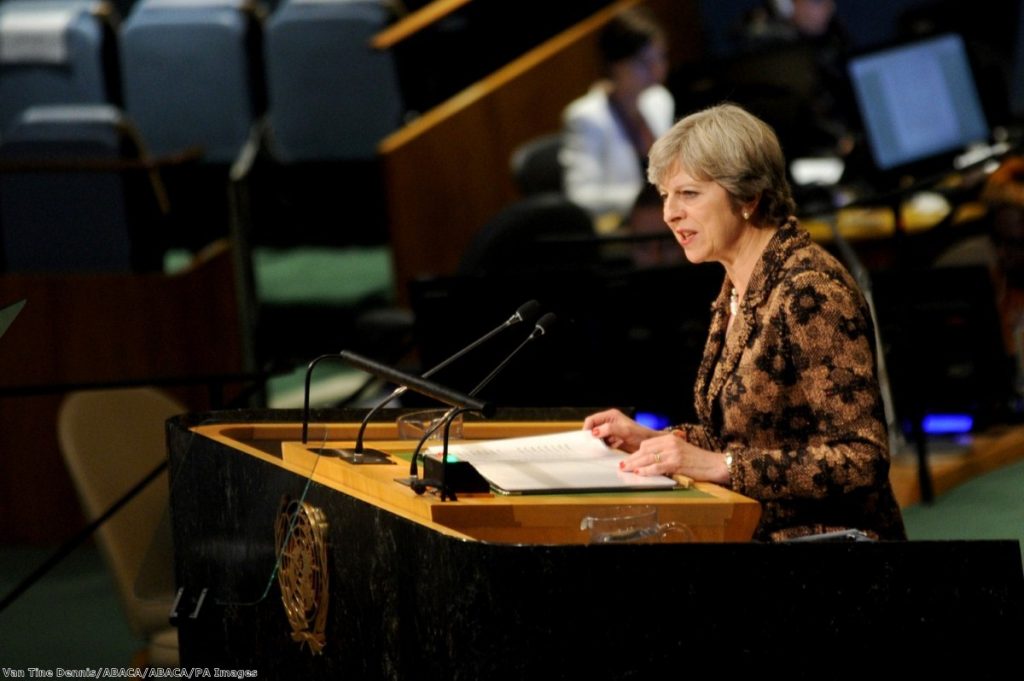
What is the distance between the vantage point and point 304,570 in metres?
2.38

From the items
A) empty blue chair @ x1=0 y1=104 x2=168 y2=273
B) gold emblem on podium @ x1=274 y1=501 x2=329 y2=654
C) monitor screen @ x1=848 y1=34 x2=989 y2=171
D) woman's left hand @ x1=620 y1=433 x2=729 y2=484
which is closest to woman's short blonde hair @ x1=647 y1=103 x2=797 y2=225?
woman's left hand @ x1=620 y1=433 x2=729 y2=484

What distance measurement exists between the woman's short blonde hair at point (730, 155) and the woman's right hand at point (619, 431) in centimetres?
36

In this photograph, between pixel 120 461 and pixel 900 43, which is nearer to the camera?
pixel 120 461

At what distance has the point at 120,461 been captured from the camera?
13.2ft

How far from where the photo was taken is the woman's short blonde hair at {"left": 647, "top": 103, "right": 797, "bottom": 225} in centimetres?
249

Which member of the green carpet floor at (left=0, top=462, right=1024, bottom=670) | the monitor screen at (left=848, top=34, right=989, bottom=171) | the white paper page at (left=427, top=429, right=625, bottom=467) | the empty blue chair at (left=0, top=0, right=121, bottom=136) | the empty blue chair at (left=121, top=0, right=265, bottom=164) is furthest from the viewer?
the empty blue chair at (left=0, top=0, right=121, bottom=136)

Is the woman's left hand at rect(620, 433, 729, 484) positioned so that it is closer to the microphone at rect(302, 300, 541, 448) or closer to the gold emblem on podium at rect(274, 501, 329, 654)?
the microphone at rect(302, 300, 541, 448)

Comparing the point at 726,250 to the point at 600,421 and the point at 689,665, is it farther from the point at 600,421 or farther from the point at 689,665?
the point at 689,665

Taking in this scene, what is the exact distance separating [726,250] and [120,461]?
77.0 inches

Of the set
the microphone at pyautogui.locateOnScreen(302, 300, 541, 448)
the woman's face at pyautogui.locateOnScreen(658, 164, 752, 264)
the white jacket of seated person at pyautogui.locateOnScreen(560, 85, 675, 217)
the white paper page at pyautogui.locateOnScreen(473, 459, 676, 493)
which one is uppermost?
the woman's face at pyautogui.locateOnScreen(658, 164, 752, 264)

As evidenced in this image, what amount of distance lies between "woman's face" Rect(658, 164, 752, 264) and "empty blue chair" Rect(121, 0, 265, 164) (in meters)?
5.70

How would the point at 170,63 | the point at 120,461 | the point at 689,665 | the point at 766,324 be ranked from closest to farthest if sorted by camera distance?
the point at 689,665 → the point at 766,324 → the point at 120,461 → the point at 170,63

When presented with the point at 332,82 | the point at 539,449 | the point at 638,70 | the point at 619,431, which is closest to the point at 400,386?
the point at 539,449

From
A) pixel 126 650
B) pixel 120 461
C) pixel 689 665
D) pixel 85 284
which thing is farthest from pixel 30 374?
pixel 689 665
